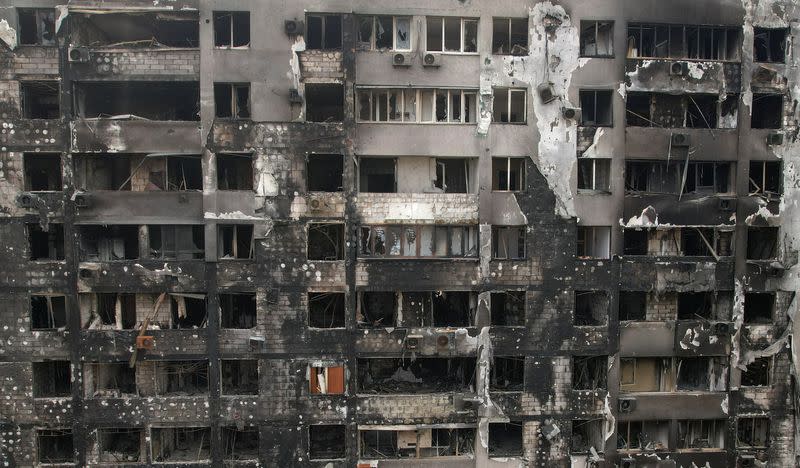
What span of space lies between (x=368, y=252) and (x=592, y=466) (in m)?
11.3

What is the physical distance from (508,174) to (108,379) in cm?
1649

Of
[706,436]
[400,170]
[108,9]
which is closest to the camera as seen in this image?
[108,9]

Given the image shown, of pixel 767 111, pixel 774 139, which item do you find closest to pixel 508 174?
pixel 774 139

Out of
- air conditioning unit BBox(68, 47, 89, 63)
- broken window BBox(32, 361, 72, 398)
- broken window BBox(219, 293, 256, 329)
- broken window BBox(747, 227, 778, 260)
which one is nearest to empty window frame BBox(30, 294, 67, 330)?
broken window BBox(32, 361, 72, 398)

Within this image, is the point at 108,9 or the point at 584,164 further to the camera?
the point at 584,164

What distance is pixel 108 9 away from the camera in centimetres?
1513

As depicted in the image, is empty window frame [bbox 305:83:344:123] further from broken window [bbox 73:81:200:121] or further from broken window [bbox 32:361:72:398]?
broken window [bbox 32:361:72:398]

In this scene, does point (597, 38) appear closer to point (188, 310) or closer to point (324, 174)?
point (324, 174)

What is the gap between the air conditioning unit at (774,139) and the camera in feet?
53.5

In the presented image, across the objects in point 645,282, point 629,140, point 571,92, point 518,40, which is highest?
point 518,40

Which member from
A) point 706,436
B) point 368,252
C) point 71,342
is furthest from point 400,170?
point 706,436

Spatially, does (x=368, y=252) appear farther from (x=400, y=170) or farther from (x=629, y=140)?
(x=629, y=140)

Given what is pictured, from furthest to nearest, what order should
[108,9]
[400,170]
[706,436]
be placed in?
[706,436] < [400,170] < [108,9]

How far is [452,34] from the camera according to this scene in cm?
1628
